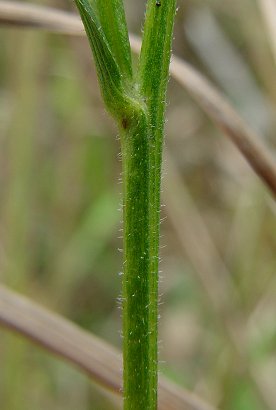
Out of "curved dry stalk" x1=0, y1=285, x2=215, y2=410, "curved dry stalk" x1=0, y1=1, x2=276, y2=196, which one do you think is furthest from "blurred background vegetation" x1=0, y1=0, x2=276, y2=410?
"curved dry stalk" x1=0, y1=285, x2=215, y2=410

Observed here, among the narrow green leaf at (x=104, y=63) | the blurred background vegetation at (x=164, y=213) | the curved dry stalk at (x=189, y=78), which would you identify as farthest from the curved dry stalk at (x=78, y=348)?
the blurred background vegetation at (x=164, y=213)

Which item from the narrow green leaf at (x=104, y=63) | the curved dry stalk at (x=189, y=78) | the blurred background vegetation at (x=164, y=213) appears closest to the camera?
the narrow green leaf at (x=104, y=63)

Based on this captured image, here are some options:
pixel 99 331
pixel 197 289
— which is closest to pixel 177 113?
pixel 197 289

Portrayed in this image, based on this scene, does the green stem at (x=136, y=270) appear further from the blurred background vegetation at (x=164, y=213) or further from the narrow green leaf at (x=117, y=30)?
the blurred background vegetation at (x=164, y=213)

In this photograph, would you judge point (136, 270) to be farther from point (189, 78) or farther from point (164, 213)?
point (164, 213)

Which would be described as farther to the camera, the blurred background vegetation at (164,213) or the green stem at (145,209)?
the blurred background vegetation at (164,213)

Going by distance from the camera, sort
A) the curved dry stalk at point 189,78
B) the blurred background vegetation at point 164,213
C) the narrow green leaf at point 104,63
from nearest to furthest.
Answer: the narrow green leaf at point 104,63, the curved dry stalk at point 189,78, the blurred background vegetation at point 164,213

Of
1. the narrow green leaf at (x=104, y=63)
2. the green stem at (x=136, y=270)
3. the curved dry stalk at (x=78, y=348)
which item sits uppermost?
the narrow green leaf at (x=104, y=63)

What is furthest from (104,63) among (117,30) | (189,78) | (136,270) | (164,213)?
(164,213)
